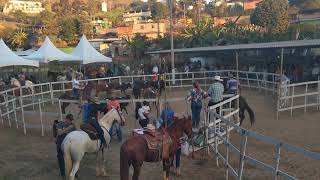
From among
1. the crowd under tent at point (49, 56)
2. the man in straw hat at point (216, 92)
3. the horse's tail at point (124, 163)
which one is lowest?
the horse's tail at point (124, 163)

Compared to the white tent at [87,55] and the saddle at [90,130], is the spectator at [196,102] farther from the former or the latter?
the white tent at [87,55]

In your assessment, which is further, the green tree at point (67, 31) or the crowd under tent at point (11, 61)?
the green tree at point (67, 31)

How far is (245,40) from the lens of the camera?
40.8m

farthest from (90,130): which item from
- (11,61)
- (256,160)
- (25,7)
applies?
(25,7)

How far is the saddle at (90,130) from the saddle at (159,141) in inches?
53.8

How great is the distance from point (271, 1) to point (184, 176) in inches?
3011

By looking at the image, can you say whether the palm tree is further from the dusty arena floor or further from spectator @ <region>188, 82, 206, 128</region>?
spectator @ <region>188, 82, 206, 128</region>

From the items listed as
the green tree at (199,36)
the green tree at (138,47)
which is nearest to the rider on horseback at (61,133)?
the green tree at (199,36)

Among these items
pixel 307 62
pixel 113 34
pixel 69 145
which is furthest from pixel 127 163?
pixel 113 34

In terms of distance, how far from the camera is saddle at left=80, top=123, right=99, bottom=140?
28.4ft

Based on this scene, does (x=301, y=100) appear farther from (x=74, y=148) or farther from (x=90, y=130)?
(x=74, y=148)

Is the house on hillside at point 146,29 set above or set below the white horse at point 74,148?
above

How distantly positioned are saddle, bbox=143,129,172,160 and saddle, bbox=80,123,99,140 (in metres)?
1.37

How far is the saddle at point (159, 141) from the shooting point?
303 inches
